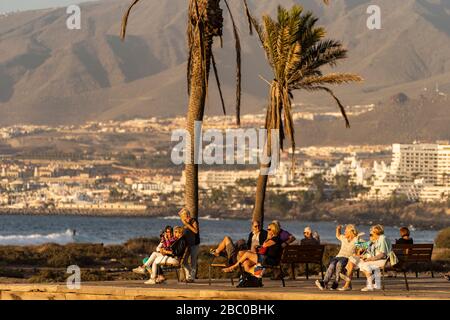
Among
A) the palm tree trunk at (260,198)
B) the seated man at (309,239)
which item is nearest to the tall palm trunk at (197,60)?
the seated man at (309,239)

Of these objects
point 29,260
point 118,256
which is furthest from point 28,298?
point 118,256

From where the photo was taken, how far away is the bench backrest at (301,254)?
27984mm

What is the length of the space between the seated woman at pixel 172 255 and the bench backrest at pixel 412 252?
404 cm

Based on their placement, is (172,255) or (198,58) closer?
(172,255)

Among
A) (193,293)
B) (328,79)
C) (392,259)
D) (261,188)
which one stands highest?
(328,79)

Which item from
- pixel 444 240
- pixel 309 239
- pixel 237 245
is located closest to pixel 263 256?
pixel 237 245

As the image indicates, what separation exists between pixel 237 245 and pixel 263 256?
0.75 meters

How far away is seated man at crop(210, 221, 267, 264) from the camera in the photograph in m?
27.8

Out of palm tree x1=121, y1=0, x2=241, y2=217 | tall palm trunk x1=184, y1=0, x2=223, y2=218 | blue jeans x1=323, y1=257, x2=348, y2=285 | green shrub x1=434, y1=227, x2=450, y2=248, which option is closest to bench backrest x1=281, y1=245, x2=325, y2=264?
blue jeans x1=323, y1=257, x2=348, y2=285

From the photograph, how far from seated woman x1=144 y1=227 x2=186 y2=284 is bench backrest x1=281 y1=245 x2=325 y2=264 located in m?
1.93

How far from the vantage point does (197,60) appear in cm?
3164

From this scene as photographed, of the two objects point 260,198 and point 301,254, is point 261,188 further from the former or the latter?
point 301,254

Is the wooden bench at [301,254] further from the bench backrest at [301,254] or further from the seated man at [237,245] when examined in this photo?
the seated man at [237,245]
